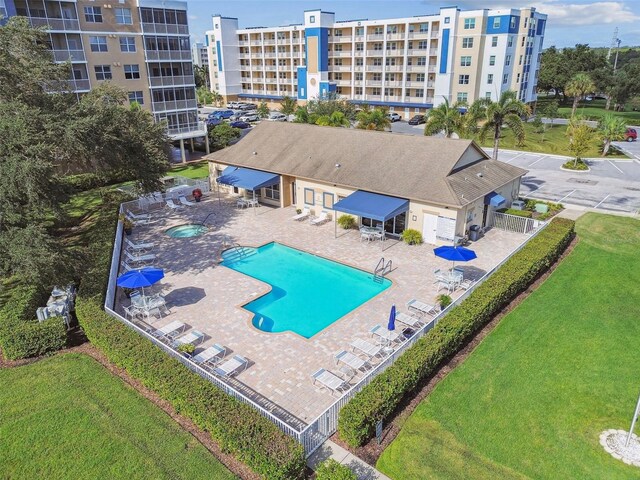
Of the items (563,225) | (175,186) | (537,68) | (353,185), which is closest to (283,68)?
(537,68)

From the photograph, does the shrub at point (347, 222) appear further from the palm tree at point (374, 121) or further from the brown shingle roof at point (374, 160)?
the palm tree at point (374, 121)

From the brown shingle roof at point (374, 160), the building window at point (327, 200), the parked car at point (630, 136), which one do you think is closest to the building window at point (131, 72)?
the brown shingle roof at point (374, 160)

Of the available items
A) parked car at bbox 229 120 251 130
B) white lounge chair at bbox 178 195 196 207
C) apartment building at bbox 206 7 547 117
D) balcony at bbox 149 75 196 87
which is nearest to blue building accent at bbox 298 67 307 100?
apartment building at bbox 206 7 547 117

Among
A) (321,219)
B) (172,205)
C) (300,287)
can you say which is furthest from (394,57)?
(300,287)

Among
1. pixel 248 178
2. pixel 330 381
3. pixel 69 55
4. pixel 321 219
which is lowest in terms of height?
pixel 330 381

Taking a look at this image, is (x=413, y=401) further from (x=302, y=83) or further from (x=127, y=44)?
(x=302, y=83)

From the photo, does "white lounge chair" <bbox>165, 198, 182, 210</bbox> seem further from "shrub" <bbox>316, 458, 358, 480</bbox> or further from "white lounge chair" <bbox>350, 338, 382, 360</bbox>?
"shrub" <bbox>316, 458, 358, 480</bbox>
